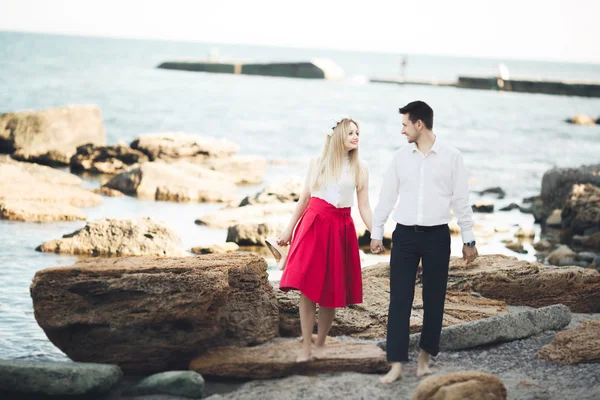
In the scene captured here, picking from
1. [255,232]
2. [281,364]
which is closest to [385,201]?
[281,364]

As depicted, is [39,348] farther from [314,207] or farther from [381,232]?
[381,232]

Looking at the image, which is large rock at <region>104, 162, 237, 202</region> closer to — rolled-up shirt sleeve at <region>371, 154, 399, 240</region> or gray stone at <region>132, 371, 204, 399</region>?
gray stone at <region>132, 371, 204, 399</region>

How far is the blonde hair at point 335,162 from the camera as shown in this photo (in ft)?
20.0

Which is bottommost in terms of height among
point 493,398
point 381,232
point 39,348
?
point 39,348

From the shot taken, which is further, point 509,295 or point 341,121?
point 509,295

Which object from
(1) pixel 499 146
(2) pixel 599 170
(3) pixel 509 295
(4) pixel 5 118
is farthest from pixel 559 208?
(1) pixel 499 146

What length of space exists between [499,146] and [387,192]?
105 ft

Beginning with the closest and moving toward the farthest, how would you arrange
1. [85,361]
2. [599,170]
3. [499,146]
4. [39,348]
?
[85,361] → [39,348] → [599,170] → [499,146]

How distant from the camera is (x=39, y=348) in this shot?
7543 mm

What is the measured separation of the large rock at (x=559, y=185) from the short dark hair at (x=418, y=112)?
40.0 ft

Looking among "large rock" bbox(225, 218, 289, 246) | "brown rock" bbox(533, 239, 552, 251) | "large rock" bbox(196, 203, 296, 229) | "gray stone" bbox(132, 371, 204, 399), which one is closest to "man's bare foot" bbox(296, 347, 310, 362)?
"gray stone" bbox(132, 371, 204, 399)

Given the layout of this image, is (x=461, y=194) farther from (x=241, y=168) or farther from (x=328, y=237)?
(x=241, y=168)

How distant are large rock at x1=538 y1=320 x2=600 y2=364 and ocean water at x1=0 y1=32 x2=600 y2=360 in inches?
93.3

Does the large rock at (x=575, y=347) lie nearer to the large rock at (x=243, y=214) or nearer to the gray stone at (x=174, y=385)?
the gray stone at (x=174, y=385)
